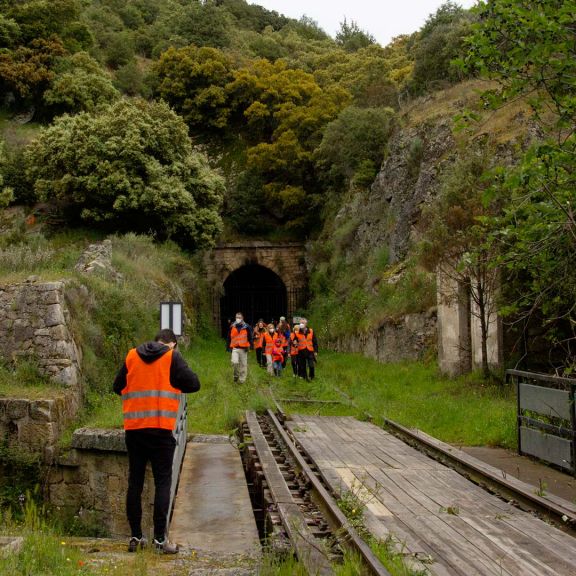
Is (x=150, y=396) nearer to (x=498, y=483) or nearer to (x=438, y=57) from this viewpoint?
(x=498, y=483)

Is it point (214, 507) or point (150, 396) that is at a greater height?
point (150, 396)

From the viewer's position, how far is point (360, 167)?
31.0 metres

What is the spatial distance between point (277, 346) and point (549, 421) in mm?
10340

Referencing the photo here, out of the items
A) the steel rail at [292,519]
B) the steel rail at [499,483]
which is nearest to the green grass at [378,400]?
the steel rail at [499,483]

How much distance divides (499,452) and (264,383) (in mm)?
8876

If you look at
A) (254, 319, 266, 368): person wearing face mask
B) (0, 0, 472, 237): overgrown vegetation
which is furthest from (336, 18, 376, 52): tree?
(254, 319, 266, 368): person wearing face mask

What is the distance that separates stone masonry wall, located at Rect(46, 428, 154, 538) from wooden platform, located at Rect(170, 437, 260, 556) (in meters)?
0.72

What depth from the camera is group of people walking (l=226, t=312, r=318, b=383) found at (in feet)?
53.1

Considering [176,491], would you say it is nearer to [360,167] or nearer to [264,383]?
[264,383]

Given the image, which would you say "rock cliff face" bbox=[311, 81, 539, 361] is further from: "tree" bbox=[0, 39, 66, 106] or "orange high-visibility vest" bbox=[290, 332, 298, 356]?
"tree" bbox=[0, 39, 66, 106]

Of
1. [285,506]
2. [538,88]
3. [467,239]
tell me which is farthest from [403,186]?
[285,506]

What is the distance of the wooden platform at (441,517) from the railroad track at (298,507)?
26cm

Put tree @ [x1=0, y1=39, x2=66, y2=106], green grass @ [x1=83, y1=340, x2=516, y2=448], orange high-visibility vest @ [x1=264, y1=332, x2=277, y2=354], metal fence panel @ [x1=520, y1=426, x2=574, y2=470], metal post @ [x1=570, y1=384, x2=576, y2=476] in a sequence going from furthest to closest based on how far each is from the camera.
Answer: tree @ [x1=0, y1=39, x2=66, y2=106]
orange high-visibility vest @ [x1=264, y1=332, x2=277, y2=354]
green grass @ [x1=83, y1=340, x2=516, y2=448]
metal fence panel @ [x1=520, y1=426, x2=574, y2=470]
metal post @ [x1=570, y1=384, x2=576, y2=476]

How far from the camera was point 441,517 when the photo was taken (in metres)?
6.02
